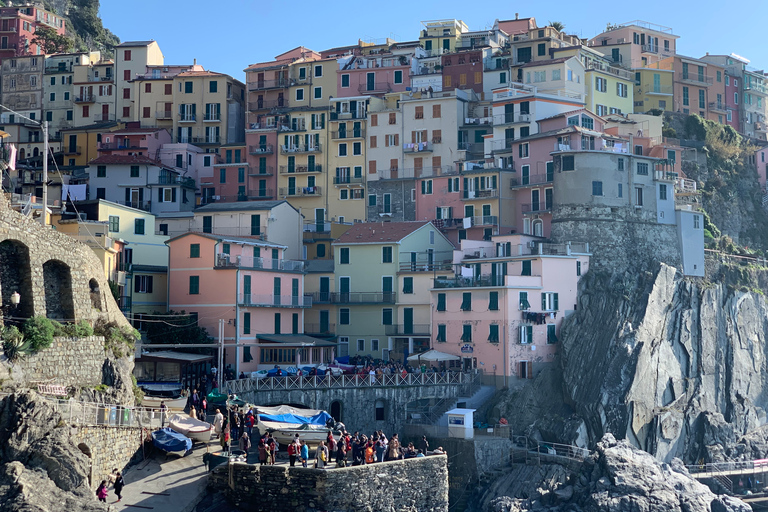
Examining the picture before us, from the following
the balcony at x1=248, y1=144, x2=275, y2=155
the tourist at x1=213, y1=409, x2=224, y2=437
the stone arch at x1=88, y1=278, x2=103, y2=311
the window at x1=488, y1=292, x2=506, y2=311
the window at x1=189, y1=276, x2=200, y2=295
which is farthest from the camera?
the balcony at x1=248, y1=144, x2=275, y2=155

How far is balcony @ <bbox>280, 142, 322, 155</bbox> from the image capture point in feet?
269

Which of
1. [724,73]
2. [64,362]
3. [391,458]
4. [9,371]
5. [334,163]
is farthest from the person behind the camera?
[724,73]

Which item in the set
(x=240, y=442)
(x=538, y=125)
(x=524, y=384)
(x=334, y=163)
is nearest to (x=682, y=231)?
(x=538, y=125)

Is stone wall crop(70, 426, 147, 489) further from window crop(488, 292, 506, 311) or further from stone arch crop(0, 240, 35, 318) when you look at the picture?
window crop(488, 292, 506, 311)

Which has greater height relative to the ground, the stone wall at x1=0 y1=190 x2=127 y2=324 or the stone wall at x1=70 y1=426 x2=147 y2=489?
the stone wall at x1=0 y1=190 x2=127 y2=324

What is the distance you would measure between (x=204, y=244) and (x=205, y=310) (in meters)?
3.93

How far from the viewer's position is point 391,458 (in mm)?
40750

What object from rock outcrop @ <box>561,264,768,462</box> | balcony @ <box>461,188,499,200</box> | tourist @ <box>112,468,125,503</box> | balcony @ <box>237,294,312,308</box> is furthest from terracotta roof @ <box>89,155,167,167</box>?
tourist @ <box>112,468,125,503</box>

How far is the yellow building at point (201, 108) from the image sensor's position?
90.1 m

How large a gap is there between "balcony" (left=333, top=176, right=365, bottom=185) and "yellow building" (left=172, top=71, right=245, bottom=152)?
1400cm

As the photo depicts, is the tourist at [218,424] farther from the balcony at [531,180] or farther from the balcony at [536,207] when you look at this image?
the balcony at [531,180]

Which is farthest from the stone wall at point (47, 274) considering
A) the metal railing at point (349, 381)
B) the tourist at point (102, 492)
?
the metal railing at point (349, 381)

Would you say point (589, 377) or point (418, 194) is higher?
point (418, 194)

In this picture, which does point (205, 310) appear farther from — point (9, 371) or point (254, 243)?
point (9, 371)
